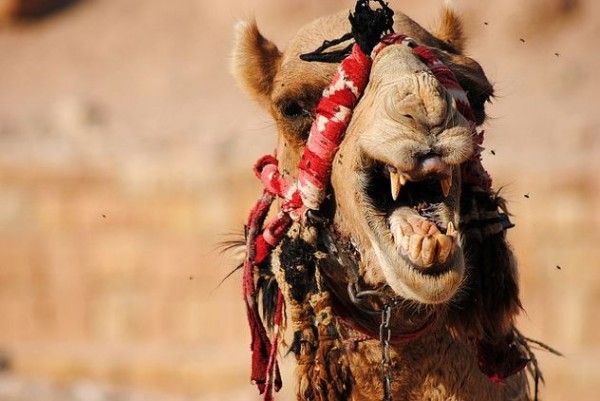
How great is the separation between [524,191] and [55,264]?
666cm

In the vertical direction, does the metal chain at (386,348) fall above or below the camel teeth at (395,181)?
below

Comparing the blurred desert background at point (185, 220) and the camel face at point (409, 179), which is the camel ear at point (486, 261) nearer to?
the camel face at point (409, 179)

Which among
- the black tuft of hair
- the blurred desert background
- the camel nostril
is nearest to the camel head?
the camel nostril

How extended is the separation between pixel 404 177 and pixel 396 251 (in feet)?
0.72

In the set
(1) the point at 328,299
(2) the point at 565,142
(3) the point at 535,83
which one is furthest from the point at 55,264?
(1) the point at 328,299

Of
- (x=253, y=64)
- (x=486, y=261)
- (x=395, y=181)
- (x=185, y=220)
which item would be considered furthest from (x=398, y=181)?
(x=185, y=220)

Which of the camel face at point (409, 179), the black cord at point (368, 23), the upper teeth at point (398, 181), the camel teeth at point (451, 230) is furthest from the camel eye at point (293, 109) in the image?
the camel teeth at point (451, 230)

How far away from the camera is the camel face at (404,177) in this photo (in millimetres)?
4074

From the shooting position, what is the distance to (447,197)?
4.25m

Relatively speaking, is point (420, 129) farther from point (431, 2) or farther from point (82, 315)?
point (431, 2)

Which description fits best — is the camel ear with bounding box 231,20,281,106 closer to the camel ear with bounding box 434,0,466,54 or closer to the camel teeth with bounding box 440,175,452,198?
the camel ear with bounding box 434,0,466,54

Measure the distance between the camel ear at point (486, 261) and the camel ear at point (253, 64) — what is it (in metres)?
0.91

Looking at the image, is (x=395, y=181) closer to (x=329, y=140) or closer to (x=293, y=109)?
(x=329, y=140)

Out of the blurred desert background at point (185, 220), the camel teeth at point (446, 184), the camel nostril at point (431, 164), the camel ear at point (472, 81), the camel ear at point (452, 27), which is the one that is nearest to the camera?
the camel nostril at point (431, 164)
